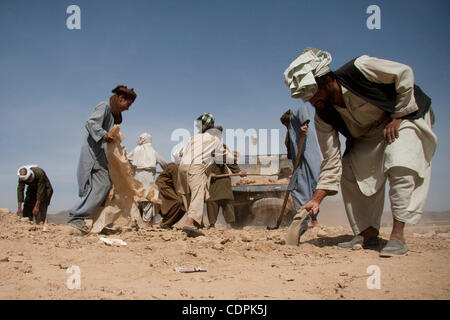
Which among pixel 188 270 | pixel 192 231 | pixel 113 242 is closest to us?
pixel 188 270

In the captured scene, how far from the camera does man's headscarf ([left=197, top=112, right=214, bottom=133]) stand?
5102 mm

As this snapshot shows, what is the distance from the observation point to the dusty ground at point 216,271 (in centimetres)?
196

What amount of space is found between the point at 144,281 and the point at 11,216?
5.58 m

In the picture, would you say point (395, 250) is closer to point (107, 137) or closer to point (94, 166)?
point (107, 137)

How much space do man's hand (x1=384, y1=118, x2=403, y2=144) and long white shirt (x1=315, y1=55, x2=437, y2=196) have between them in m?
0.03

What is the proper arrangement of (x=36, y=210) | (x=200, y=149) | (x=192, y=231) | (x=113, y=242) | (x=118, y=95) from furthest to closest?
(x=36, y=210), (x=200, y=149), (x=118, y=95), (x=192, y=231), (x=113, y=242)

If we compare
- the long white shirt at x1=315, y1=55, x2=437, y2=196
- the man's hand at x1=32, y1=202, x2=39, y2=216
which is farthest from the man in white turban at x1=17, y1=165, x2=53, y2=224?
the long white shirt at x1=315, y1=55, x2=437, y2=196

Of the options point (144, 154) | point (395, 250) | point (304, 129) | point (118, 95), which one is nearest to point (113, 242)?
point (118, 95)

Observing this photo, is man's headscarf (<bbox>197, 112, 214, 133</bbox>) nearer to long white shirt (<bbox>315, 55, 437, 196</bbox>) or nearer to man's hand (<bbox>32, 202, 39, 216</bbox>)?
long white shirt (<bbox>315, 55, 437, 196</bbox>)

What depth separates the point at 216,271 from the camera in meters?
2.59

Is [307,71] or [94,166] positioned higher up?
[307,71]

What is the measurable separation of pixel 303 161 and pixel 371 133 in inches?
88.7
